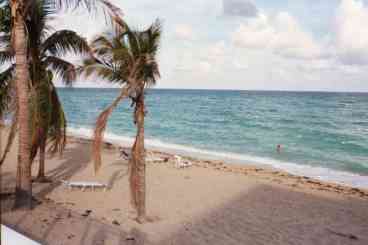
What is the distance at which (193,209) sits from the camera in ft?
27.1

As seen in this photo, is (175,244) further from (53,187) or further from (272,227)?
(53,187)

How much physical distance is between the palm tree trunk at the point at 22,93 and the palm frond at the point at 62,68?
179 centimetres

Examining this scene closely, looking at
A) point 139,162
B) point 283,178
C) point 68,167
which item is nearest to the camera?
point 139,162

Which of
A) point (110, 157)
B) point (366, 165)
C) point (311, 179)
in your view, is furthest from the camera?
point (366, 165)

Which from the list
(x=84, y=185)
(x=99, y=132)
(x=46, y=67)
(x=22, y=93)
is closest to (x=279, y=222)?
(x=99, y=132)

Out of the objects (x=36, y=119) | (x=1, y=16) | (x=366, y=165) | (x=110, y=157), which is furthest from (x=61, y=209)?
(x=366, y=165)

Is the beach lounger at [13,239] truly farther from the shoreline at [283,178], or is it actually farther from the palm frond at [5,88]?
the shoreline at [283,178]

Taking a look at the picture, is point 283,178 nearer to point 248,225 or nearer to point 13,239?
point 248,225

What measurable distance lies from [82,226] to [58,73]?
13.3 ft

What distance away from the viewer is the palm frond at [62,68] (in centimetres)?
787

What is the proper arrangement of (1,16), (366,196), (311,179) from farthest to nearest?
1. (311,179)
2. (366,196)
3. (1,16)

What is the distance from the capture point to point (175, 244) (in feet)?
18.9

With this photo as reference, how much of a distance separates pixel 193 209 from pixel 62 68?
4719 mm

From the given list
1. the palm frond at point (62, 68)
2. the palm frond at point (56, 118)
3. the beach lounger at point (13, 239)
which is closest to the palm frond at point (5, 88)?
the palm frond at point (62, 68)
